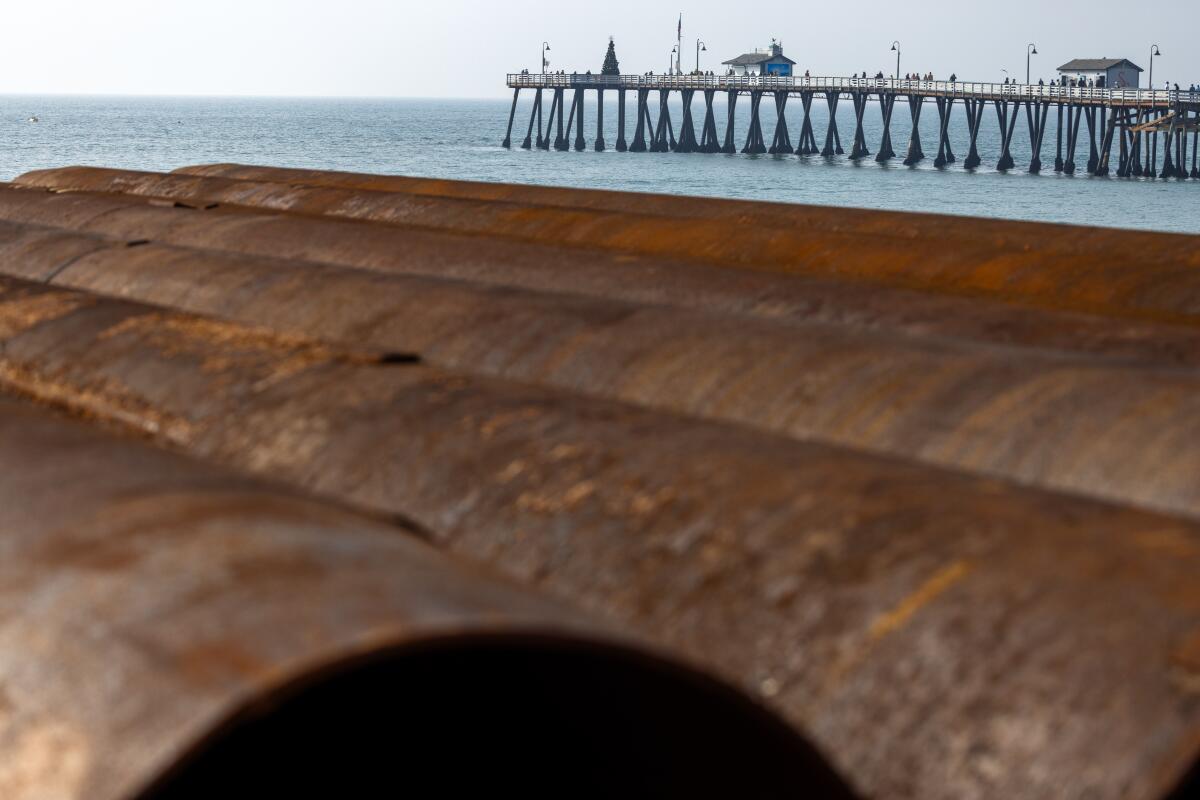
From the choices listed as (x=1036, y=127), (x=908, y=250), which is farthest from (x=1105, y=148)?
(x=908, y=250)

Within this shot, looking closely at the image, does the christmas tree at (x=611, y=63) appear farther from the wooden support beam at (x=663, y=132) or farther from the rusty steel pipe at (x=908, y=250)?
the rusty steel pipe at (x=908, y=250)

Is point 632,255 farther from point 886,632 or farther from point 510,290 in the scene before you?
point 886,632

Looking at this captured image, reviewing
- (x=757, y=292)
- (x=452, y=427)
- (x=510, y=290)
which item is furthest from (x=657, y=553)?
(x=757, y=292)

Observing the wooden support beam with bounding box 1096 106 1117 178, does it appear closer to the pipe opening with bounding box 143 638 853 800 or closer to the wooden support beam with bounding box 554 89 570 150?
the wooden support beam with bounding box 554 89 570 150

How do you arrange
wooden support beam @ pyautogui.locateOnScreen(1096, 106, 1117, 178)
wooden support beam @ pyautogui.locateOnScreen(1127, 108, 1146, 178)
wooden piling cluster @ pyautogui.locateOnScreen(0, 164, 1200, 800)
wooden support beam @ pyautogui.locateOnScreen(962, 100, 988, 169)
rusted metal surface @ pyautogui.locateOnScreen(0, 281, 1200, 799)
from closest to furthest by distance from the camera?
wooden piling cluster @ pyautogui.locateOnScreen(0, 164, 1200, 800), rusted metal surface @ pyautogui.locateOnScreen(0, 281, 1200, 799), wooden support beam @ pyautogui.locateOnScreen(1127, 108, 1146, 178), wooden support beam @ pyautogui.locateOnScreen(1096, 106, 1117, 178), wooden support beam @ pyautogui.locateOnScreen(962, 100, 988, 169)

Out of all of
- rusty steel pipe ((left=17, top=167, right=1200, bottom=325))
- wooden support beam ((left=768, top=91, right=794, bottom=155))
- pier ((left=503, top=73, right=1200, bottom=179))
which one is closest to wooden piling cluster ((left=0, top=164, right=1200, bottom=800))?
rusty steel pipe ((left=17, top=167, right=1200, bottom=325))

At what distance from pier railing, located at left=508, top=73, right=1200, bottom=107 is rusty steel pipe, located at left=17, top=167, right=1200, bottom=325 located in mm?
59417

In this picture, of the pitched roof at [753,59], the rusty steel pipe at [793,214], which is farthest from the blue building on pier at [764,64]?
the rusty steel pipe at [793,214]

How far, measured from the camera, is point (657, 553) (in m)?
3.36

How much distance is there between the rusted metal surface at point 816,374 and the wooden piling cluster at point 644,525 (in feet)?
0.05

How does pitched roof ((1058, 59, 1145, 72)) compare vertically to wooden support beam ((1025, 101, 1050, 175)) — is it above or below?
above

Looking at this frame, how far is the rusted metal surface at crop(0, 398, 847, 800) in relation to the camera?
199 cm

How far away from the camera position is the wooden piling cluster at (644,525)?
2.19 meters

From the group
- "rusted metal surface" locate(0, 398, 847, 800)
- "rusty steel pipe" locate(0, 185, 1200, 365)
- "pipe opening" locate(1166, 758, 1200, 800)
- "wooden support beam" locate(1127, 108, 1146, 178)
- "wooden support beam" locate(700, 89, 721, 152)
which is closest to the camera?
"rusted metal surface" locate(0, 398, 847, 800)
